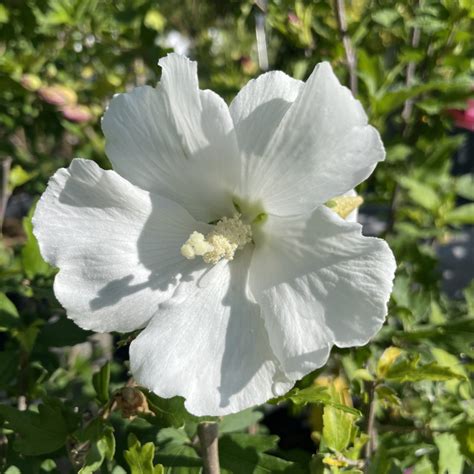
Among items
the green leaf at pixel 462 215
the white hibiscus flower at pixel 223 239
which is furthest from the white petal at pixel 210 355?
the green leaf at pixel 462 215

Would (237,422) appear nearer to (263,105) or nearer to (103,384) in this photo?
(103,384)

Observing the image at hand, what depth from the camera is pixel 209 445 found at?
→ 1038mm

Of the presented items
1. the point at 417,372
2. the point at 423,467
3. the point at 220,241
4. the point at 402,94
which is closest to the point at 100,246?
the point at 220,241

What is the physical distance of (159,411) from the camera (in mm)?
988

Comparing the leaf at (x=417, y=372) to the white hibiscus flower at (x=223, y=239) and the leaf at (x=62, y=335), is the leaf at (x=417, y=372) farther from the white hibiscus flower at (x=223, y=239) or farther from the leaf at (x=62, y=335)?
the leaf at (x=62, y=335)

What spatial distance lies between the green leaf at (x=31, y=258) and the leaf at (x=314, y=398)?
0.70 metres

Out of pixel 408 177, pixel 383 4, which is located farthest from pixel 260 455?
pixel 383 4

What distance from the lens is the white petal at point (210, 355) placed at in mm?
879

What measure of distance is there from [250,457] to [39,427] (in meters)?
0.42

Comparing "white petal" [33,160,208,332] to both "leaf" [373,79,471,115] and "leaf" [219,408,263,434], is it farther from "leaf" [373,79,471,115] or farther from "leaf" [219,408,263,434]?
"leaf" [373,79,471,115]

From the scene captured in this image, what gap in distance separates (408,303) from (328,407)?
20.5 inches

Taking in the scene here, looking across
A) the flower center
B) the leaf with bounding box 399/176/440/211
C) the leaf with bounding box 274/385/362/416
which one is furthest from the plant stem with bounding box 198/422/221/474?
the leaf with bounding box 399/176/440/211

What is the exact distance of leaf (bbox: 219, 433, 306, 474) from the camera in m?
1.14

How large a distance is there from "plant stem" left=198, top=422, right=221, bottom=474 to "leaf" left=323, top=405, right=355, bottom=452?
0.68 ft
